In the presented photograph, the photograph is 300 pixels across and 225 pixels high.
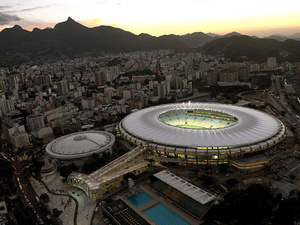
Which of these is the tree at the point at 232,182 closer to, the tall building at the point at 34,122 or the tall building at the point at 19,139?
the tall building at the point at 19,139

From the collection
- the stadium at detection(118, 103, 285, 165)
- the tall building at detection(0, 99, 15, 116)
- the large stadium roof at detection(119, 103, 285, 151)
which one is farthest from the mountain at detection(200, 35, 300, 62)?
the tall building at detection(0, 99, 15, 116)

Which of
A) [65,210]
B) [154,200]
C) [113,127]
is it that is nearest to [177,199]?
[154,200]

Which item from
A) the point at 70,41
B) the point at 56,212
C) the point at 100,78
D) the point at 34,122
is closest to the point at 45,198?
the point at 56,212

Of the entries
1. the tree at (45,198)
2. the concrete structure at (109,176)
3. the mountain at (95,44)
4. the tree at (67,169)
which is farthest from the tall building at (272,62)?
the tree at (45,198)

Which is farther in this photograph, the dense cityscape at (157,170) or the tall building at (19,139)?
the tall building at (19,139)

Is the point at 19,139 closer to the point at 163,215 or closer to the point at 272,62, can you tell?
the point at 163,215
